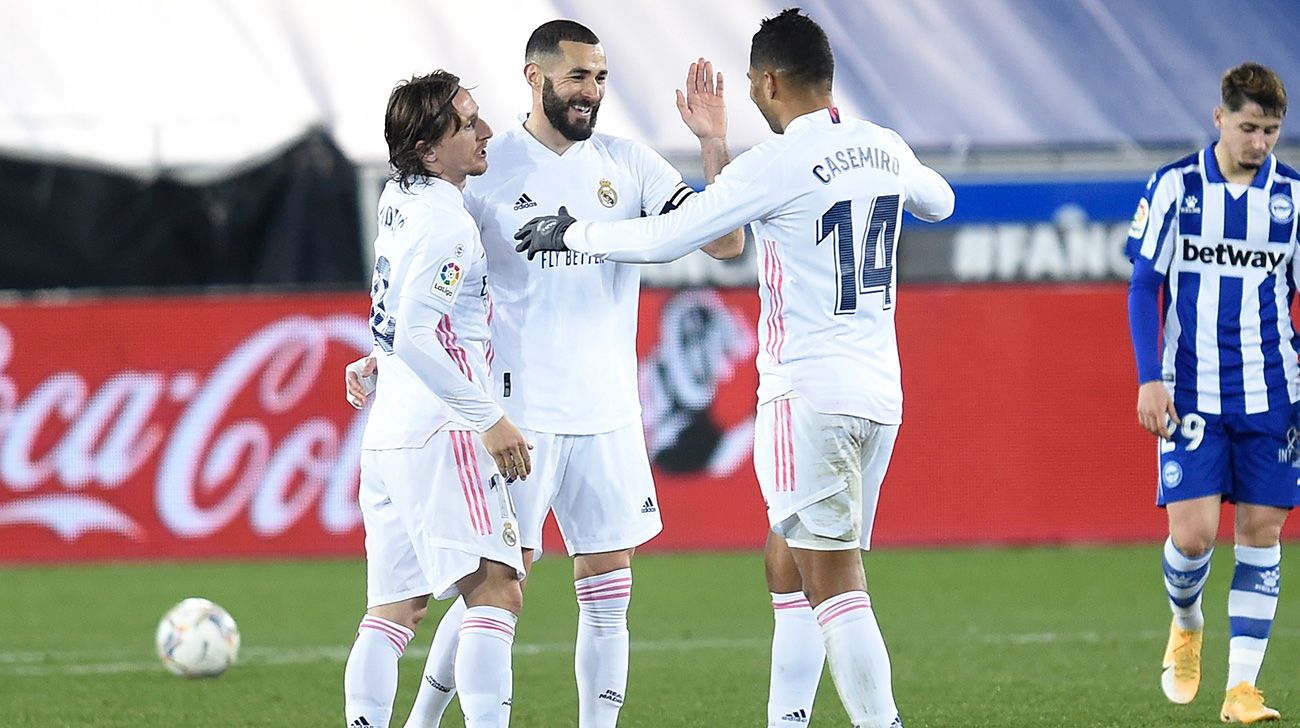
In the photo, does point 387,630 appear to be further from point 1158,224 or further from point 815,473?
point 1158,224

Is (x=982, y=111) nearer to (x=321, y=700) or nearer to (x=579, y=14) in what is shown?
(x=579, y=14)

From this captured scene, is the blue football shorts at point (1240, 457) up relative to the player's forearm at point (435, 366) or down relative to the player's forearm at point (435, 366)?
down

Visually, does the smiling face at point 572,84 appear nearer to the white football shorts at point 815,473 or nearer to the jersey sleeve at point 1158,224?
the white football shorts at point 815,473

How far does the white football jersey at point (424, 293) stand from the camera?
4805 mm

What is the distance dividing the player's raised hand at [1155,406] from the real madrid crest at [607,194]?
1.85 metres

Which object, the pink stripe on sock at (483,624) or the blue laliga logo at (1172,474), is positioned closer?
the pink stripe on sock at (483,624)

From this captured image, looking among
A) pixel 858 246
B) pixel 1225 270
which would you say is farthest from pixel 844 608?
pixel 1225 270

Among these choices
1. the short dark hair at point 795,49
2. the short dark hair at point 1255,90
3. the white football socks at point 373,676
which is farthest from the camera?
the short dark hair at point 1255,90

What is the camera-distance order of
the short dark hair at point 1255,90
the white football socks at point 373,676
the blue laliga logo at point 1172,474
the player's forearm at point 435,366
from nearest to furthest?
the player's forearm at point 435,366, the white football socks at point 373,676, the short dark hair at point 1255,90, the blue laliga logo at point 1172,474

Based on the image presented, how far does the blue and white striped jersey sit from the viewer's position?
6023mm

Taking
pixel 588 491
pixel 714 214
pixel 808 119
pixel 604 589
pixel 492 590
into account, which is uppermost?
pixel 808 119

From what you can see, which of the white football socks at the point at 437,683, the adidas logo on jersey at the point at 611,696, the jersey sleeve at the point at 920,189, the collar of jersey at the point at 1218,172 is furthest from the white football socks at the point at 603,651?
the collar of jersey at the point at 1218,172

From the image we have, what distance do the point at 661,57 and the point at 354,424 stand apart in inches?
251

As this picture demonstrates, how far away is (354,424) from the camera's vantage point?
440 inches
